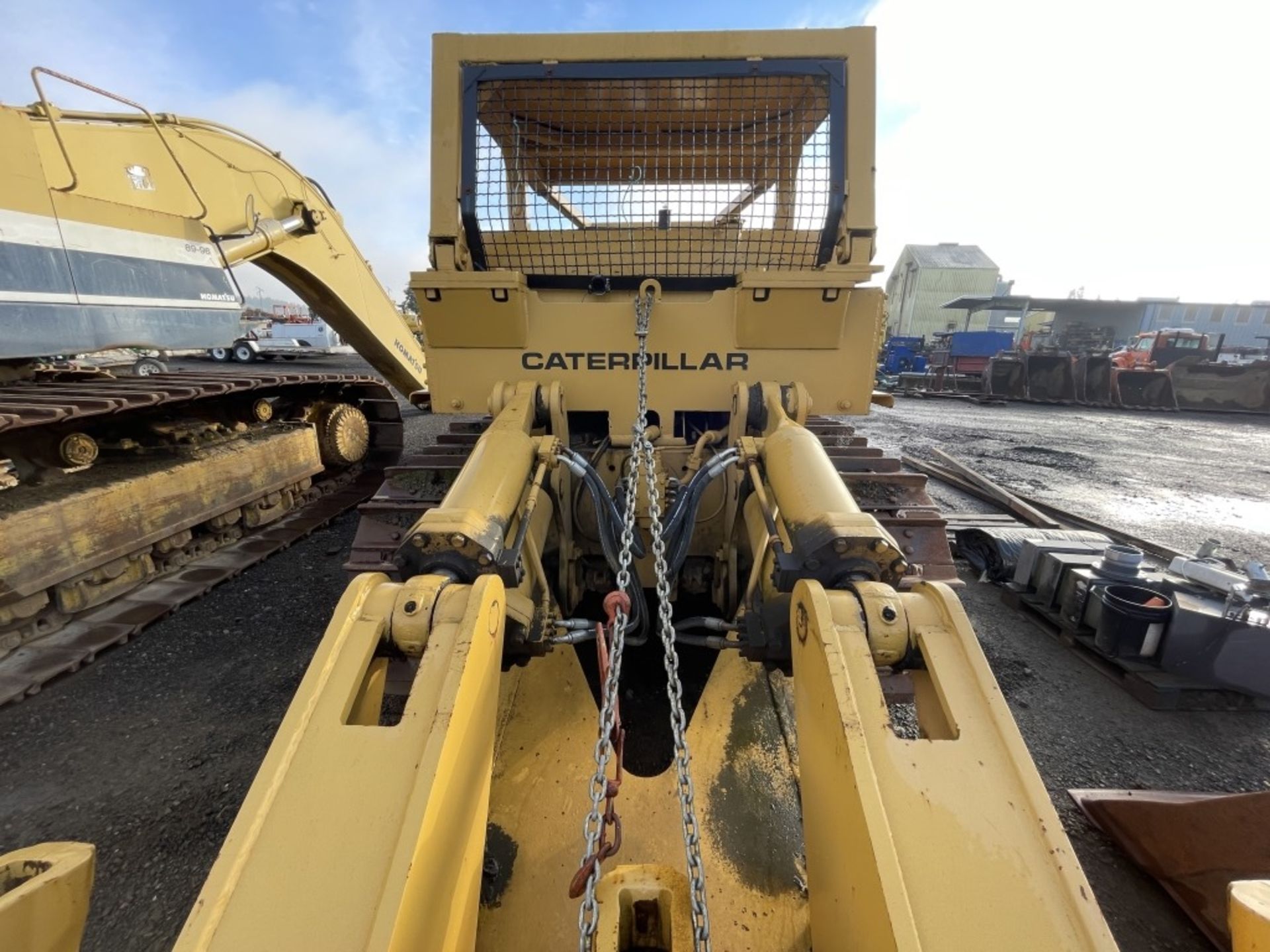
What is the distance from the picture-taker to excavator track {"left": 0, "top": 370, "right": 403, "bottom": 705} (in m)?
3.31

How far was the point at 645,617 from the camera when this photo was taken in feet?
7.48

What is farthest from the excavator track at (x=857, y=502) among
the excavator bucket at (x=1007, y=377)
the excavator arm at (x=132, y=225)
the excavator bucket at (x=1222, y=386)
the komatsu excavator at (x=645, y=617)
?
the excavator bucket at (x=1222, y=386)

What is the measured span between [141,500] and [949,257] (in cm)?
4385

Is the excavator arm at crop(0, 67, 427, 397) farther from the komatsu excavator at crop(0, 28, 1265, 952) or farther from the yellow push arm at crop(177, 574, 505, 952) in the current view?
the yellow push arm at crop(177, 574, 505, 952)

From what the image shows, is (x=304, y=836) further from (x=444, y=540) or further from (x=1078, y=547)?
(x=1078, y=547)

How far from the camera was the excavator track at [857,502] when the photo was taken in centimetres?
269

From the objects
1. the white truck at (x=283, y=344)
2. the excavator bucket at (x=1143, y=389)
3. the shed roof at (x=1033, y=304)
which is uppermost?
the shed roof at (x=1033, y=304)

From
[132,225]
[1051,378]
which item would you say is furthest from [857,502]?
[1051,378]

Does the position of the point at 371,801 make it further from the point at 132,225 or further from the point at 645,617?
the point at 132,225

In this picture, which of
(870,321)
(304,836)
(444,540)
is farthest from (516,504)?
(870,321)

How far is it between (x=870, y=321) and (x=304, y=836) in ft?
10.3

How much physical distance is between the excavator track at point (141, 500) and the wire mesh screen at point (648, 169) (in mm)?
3016

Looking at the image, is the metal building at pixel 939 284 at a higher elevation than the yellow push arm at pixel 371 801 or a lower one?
higher

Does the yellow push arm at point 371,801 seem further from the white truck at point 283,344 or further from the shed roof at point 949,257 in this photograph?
the shed roof at point 949,257
